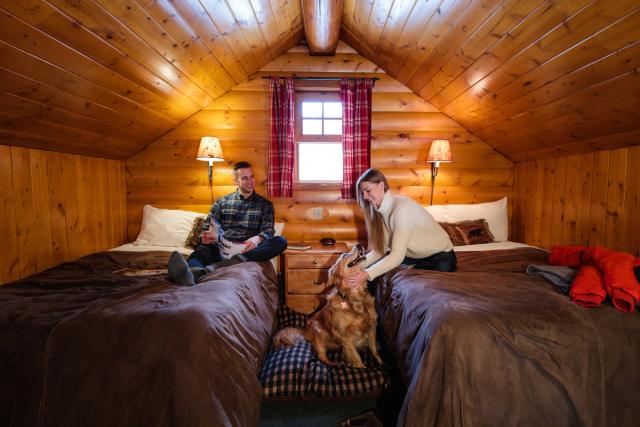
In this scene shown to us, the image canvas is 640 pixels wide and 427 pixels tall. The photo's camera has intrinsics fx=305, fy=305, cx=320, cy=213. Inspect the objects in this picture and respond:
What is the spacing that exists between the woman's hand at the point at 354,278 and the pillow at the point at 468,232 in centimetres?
143

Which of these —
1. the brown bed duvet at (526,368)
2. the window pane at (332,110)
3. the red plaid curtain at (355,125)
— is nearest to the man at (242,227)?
the red plaid curtain at (355,125)

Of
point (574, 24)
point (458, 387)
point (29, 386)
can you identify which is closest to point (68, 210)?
point (29, 386)

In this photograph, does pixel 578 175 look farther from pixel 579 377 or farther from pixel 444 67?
pixel 579 377

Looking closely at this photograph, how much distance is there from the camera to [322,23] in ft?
8.12

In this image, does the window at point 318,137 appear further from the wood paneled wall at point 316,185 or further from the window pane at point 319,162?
the wood paneled wall at point 316,185

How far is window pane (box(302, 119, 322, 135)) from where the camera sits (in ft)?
10.6

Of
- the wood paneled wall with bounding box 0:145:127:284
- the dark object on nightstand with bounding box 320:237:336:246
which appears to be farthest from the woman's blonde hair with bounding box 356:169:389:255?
the wood paneled wall with bounding box 0:145:127:284

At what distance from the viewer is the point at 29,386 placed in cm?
105

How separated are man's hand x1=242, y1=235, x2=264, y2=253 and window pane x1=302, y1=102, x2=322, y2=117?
1507 millimetres

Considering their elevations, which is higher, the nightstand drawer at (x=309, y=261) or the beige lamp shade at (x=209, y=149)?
the beige lamp shade at (x=209, y=149)

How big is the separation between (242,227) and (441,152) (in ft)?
6.57

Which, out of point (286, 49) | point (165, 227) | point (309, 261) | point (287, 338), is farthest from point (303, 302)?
point (286, 49)

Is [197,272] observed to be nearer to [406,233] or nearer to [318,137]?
[406,233]

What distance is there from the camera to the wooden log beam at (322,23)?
7.24 ft
